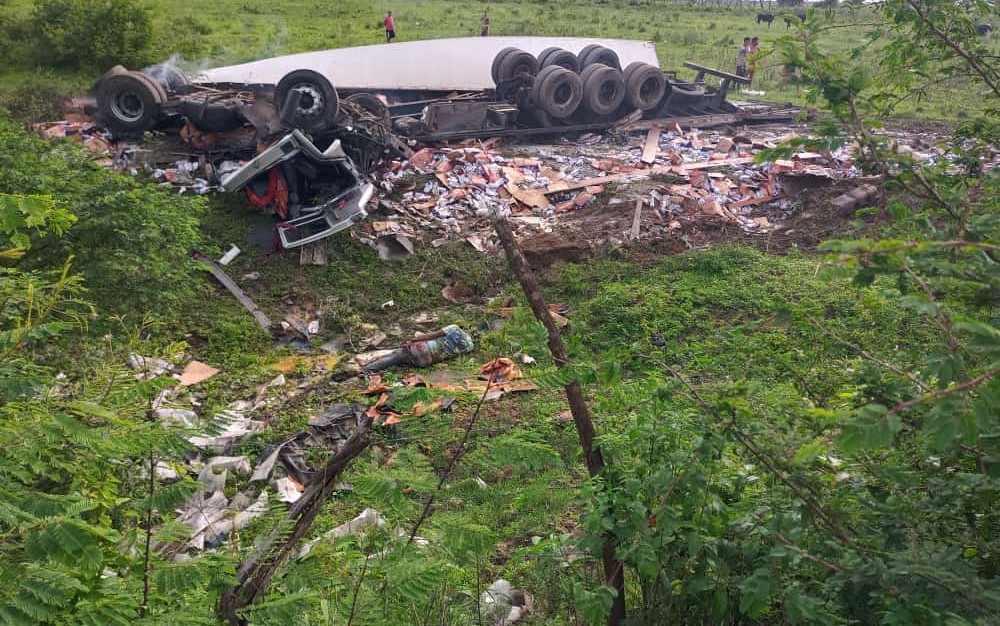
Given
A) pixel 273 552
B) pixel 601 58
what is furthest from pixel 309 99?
pixel 273 552

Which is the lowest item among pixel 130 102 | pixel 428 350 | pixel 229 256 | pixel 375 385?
pixel 375 385

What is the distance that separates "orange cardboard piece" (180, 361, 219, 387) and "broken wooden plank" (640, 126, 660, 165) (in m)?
8.70

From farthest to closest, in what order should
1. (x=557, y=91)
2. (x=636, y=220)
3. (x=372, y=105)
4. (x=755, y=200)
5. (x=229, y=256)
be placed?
1. (x=557, y=91)
2. (x=372, y=105)
3. (x=755, y=200)
4. (x=636, y=220)
5. (x=229, y=256)

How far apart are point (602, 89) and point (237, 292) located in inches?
355

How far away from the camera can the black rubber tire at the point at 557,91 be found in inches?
530

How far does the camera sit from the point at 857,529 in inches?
82.5

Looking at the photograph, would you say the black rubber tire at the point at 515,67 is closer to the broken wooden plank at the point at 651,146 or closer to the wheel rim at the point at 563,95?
the wheel rim at the point at 563,95

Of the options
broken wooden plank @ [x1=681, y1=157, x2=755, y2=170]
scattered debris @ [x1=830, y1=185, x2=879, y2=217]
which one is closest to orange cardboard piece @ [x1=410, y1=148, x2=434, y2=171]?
broken wooden plank @ [x1=681, y1=157, x2=755, y2=170]

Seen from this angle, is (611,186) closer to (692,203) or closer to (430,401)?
(692,203)

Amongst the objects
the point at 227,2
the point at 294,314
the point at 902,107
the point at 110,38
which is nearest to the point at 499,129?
the point at 294,314

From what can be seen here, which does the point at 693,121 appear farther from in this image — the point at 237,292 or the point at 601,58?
the point at 237,292

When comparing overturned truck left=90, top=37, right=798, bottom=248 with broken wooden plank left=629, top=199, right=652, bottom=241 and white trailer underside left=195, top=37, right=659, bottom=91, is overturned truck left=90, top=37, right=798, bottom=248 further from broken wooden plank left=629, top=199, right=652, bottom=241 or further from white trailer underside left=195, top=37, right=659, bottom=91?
broken wooden plank left=629, top=199, right=652, bottom=241

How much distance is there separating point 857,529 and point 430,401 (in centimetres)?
140

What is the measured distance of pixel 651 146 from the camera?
13.4 metres
